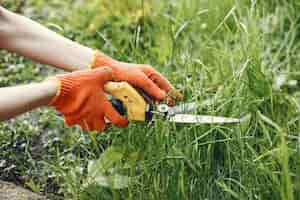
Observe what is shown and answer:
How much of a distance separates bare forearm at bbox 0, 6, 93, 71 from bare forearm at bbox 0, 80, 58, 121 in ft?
1.12

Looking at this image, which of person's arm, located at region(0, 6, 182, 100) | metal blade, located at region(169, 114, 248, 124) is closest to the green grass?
metal blade, located at region(169, 114, 248, 124)

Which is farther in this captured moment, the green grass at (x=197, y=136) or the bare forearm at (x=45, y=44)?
the bare forearm at (x=45, y=44)

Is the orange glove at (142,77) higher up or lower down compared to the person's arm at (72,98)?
higher up

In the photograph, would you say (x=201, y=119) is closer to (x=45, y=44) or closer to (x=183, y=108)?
(x=183, y=108)

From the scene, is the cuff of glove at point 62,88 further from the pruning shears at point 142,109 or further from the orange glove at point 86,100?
the pruning shears at point 142,109

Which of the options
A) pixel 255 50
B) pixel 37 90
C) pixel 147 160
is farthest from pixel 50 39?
pixel 255 50

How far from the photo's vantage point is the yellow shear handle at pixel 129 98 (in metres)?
2.09

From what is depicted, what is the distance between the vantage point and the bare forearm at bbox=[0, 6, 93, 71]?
228 cm

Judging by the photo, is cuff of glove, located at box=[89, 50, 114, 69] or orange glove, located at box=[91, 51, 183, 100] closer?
orange glove, located at box=[91, 51, 183, 100]

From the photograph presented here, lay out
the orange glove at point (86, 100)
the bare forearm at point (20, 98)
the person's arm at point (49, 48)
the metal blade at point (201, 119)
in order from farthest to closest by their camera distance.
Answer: the person's arm at point (49, 48), the metal blade at point (201, 119), the orange glove at point (86, 100), the bare forearm at point (20, 98)

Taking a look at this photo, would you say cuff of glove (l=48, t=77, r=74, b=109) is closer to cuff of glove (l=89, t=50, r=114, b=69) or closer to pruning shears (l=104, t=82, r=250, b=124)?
pruning shears (l=104, t=82, r=250, b=124)

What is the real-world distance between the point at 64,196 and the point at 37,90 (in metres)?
0.55

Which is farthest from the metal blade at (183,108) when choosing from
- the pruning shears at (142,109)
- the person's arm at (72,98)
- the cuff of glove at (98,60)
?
the cuff of glove at (98,60)

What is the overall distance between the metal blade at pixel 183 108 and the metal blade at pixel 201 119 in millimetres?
17
